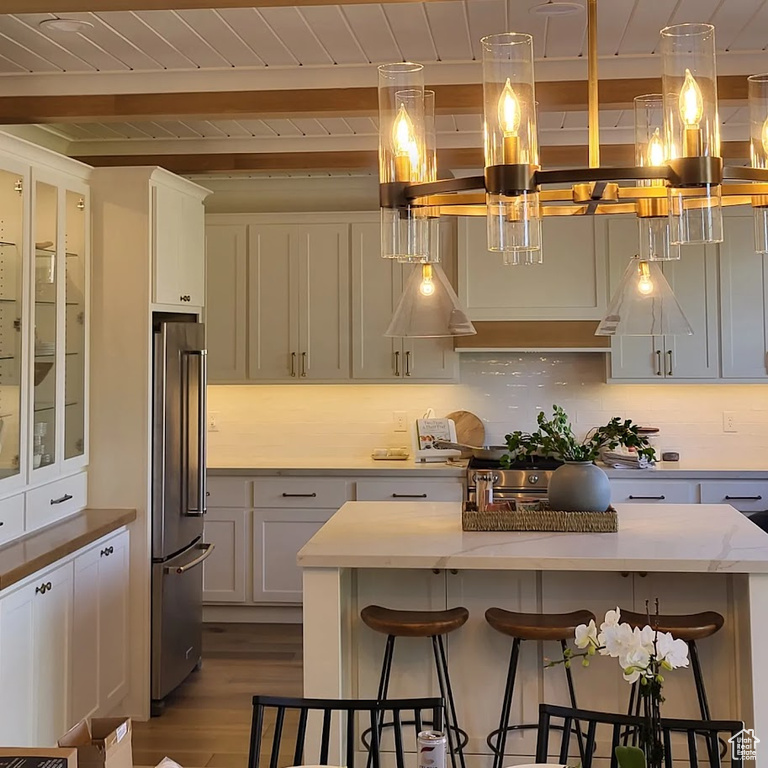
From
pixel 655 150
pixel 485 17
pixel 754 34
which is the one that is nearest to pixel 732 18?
pixel 754 34

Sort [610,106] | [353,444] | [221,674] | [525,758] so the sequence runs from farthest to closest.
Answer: [353,444] → [221,674] → [610,106] → [525,758]

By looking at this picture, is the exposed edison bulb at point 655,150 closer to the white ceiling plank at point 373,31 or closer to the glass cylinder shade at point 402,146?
the glass cylinder shade at point 402,146

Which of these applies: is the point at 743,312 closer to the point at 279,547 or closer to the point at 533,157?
the point at 279,547

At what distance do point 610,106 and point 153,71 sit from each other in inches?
76.3

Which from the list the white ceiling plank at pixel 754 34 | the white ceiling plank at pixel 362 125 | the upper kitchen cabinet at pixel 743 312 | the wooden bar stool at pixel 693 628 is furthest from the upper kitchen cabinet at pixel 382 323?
the wooden bar stool at pixel 693 628

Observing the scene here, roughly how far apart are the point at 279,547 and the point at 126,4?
11.9ft

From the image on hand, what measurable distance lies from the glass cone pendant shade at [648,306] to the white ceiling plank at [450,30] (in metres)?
1.10

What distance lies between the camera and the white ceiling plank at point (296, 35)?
11.0 ft

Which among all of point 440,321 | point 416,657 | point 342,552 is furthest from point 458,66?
point 416,657

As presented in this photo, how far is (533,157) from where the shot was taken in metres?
2.00

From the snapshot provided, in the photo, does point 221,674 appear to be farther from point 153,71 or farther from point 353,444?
point 153,71

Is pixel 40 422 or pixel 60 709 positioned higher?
pixel 40 422

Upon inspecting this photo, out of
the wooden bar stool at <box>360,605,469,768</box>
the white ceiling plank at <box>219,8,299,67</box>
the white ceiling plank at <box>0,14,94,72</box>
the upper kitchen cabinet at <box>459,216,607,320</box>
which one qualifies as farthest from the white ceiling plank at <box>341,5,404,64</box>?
the wooden bar stool at <box>360,605,469,768</box>

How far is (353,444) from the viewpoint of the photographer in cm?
627
